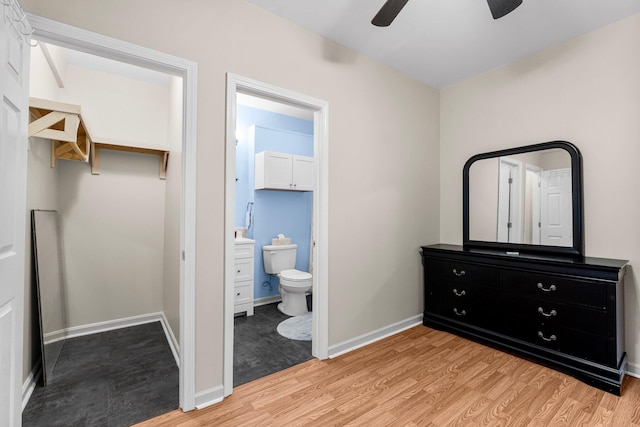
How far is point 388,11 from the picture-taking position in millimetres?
1627

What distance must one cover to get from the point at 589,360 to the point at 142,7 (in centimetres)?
361

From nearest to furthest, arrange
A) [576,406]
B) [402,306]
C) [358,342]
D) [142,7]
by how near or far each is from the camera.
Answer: [142,7]
[576,406]
[358,342]
[402,306]

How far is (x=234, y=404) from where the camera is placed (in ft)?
6.01

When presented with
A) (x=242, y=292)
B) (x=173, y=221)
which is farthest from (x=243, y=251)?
(x=173, y=221)

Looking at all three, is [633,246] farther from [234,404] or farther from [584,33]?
[234,404]

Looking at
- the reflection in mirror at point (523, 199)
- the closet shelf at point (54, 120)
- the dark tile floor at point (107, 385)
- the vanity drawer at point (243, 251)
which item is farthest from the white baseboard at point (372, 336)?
the closet shelf at point (54, 120)

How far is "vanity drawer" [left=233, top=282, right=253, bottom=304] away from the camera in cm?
332

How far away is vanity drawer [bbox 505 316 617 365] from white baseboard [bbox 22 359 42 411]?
11.3ft

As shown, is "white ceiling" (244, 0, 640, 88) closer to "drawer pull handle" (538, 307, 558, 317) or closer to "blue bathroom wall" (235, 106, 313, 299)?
"blue bathroom wall" (235, 106, 313, 299)

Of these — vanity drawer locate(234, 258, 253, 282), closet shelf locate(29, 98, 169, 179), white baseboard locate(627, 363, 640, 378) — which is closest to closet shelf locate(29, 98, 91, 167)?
closet shelf locate(29, 98, 169, 179)

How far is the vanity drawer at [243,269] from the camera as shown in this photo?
11.0 ft

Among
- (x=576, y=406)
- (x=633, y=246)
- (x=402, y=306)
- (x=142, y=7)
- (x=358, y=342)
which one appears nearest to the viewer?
(x=142, y=7)

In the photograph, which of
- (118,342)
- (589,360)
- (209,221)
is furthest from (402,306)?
(118,342)

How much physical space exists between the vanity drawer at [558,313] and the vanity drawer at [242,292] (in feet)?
8.30
